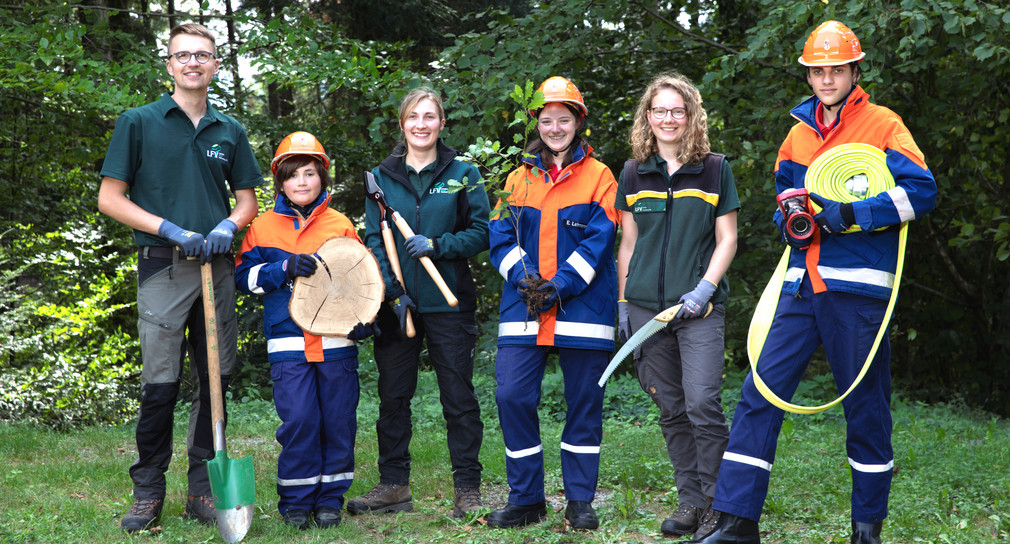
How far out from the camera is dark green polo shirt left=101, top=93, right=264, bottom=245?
13.9 feet

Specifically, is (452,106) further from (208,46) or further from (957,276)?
(957,276)

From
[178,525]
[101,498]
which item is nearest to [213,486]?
[178,525]

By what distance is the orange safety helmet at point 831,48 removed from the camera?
3.59m

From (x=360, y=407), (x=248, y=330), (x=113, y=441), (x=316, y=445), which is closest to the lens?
(x=316, y=445)

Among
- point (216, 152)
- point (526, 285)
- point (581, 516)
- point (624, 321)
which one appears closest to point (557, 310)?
point (526, 285)

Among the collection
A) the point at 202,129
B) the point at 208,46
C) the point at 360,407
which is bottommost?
the point at 360,407

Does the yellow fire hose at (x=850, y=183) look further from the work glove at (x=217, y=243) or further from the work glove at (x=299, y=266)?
the work glove at (x=217, y=243)

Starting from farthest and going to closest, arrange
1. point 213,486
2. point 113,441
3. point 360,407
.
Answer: point 360,407 < point 113,441 < point 213,486

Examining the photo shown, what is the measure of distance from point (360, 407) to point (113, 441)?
2100 mm

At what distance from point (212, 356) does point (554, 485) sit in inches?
90.0

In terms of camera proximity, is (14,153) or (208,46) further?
(14,153)

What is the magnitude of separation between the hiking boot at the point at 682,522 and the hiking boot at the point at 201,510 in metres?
2.29

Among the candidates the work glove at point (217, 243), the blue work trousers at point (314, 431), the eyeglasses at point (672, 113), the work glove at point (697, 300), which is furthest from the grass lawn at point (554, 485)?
the eyeglasses at point (672, 113)

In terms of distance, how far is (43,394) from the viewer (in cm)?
799
